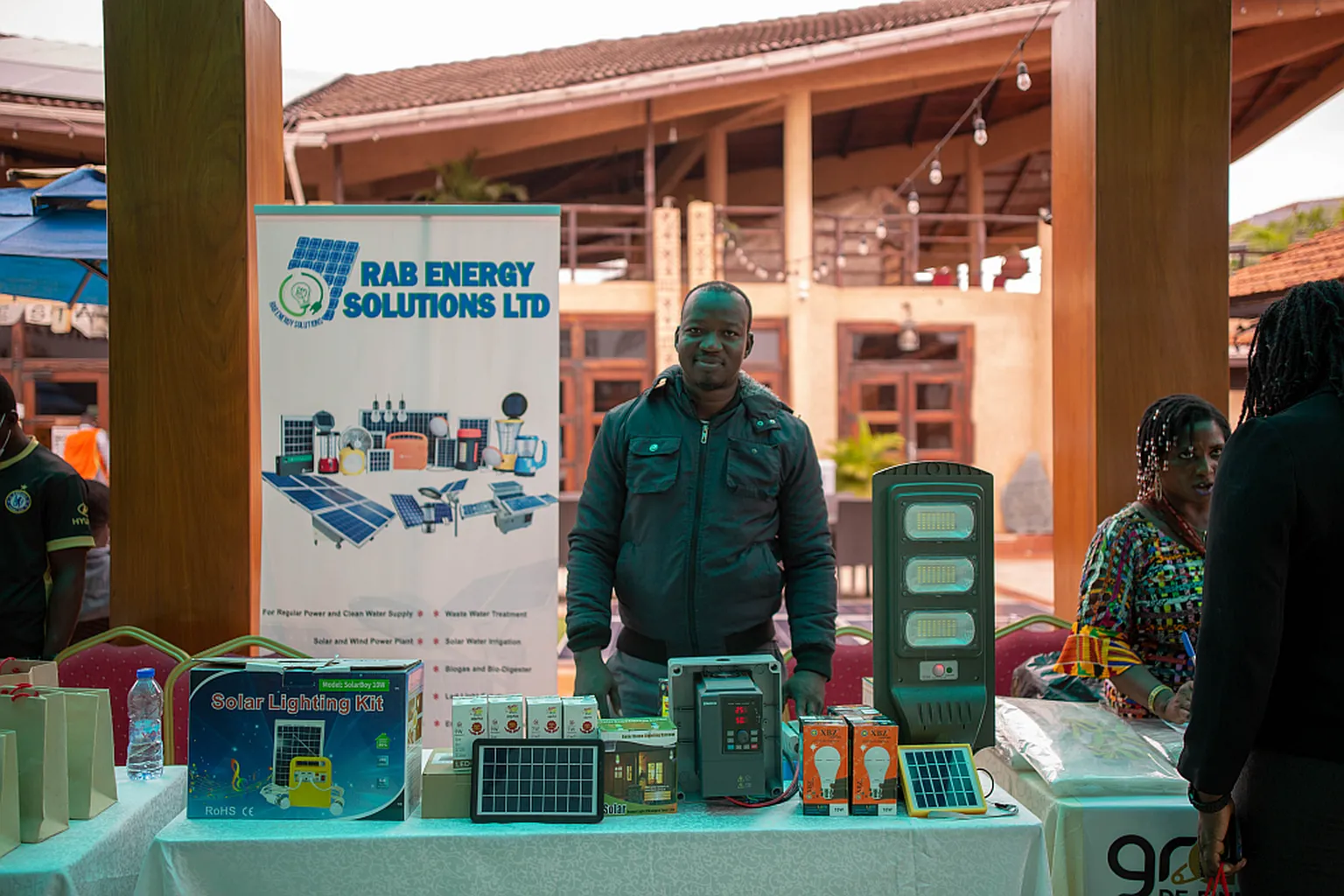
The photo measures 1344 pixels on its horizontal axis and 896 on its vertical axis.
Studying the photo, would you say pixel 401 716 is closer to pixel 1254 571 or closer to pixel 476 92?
pixel 1254 571

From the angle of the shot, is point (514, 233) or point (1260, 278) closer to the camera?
point (514, 233)

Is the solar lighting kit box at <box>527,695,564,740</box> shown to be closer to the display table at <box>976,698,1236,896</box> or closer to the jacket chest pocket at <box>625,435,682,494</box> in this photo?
the jacket chest pocket at <box>625,435,682,494</box>

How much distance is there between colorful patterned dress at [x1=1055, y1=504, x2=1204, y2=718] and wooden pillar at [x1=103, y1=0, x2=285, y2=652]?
270cm

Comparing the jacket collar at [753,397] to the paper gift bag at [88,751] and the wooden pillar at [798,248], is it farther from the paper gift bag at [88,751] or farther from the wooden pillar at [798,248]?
the wooden pillar at [798,248]

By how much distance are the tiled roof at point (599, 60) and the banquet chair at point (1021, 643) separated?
9112mm

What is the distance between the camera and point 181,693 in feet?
10.4

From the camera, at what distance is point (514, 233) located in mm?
3295

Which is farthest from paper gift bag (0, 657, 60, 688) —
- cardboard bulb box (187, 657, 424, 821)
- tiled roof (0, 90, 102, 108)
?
tiled roof (0, 90, 102, 108)

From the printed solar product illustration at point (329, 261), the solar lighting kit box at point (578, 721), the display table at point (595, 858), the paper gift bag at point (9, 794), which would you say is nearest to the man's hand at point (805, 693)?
the display table at point (595, 858)

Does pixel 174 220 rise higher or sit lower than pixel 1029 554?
higher

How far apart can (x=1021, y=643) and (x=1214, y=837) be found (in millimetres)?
1711

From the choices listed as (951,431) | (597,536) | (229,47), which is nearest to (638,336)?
(951,431)

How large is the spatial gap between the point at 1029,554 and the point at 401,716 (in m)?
11.8

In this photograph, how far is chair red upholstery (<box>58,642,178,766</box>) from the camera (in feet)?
10.7
